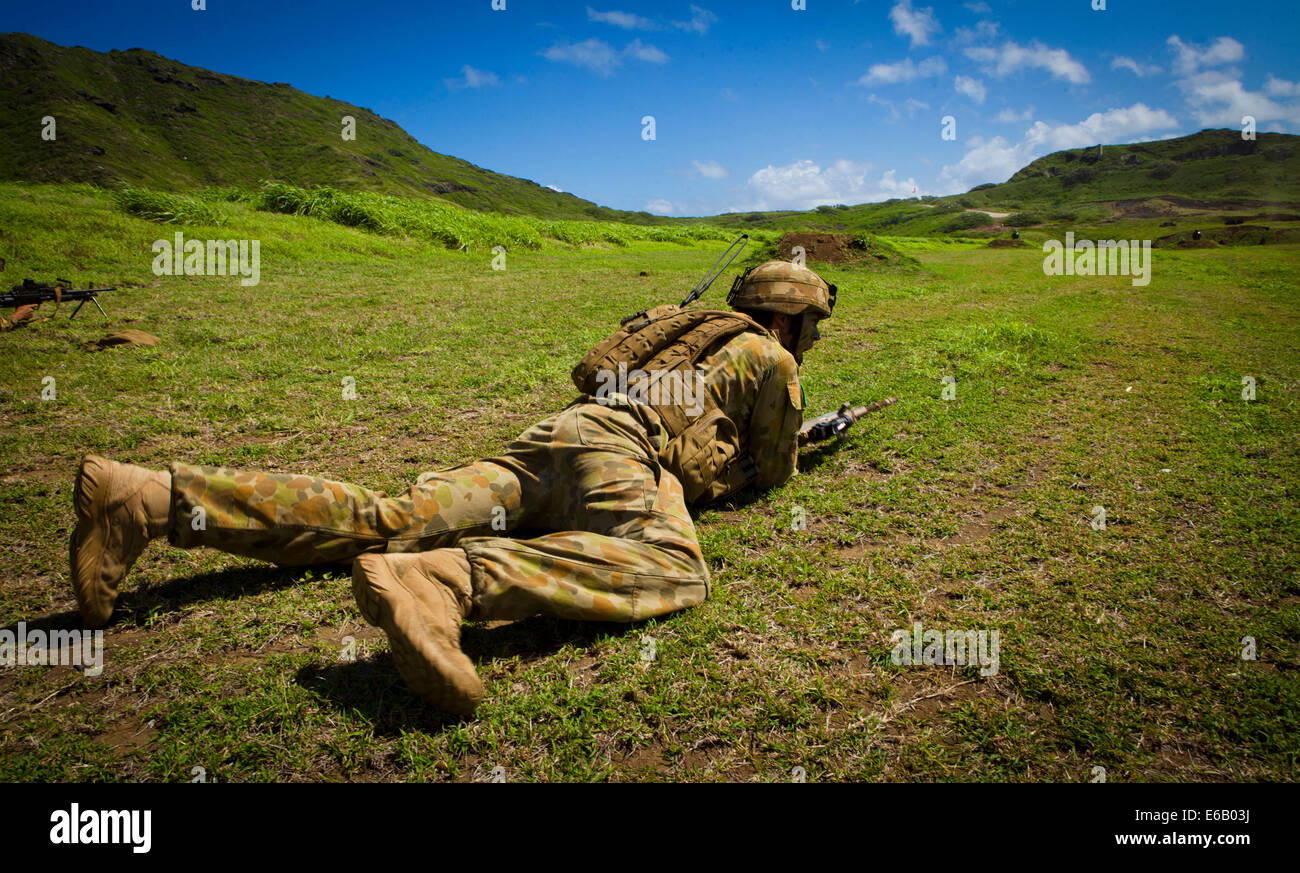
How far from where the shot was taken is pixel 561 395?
686 centimetres

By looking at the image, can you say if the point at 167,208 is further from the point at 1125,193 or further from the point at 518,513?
the point at 1125,193


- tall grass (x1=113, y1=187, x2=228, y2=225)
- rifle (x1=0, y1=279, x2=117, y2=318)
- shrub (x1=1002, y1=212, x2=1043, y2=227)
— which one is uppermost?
shrub (x1=1002, y1=212, x2=1043, y2=227)

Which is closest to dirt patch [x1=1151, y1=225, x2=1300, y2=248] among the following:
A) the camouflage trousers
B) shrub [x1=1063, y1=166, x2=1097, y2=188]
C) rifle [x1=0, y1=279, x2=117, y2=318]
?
the camouflage trousers

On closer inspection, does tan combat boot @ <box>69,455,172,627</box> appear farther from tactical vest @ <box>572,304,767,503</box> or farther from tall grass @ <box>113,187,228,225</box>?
tall grass @ <box>113,187,228,225</box>

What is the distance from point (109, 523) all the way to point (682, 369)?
9.48ft

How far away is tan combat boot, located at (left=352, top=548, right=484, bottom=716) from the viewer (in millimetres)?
2236

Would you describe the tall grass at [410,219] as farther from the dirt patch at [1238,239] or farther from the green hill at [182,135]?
the dirt patch at [1238,239]

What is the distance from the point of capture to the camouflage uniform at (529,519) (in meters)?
2.69

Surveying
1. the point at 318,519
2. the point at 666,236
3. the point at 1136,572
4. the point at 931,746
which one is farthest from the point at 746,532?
the point at 666,236

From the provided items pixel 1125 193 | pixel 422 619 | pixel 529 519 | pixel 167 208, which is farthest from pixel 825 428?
pixel 1125 193

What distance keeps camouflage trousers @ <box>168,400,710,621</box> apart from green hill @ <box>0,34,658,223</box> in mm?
43630

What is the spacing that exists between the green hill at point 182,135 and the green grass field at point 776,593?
132ft

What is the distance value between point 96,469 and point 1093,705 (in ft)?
13.9

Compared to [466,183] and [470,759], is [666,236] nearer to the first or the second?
[470,759]
